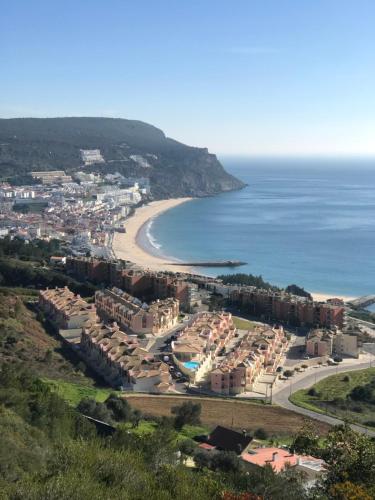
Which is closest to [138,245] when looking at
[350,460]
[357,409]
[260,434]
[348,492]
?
[357,409]

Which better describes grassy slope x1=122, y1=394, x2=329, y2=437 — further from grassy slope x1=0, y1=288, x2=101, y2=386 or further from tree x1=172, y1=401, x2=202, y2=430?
grassy slope x1=0, y1=288, x2=101, y2=386

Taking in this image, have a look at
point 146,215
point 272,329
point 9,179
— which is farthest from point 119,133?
point 272,329

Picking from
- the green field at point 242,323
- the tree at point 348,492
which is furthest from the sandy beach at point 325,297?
the tree at point 348,492

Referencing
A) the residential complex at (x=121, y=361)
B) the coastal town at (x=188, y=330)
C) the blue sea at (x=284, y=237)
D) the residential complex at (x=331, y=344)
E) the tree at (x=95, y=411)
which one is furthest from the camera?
the blue sea at (x=284, y=237)

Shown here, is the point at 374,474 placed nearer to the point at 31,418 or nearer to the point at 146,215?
the point at 31,418

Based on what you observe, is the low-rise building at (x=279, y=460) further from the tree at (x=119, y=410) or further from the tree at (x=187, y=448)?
the tree at (x=119, y=410)

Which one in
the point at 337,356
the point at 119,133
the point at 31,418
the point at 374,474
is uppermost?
the point at 119,133

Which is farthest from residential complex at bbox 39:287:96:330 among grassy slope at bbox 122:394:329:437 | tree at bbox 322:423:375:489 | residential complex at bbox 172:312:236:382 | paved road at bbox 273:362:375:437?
tree at bbox 322:423:375:489

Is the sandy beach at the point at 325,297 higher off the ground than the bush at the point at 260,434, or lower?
lower
